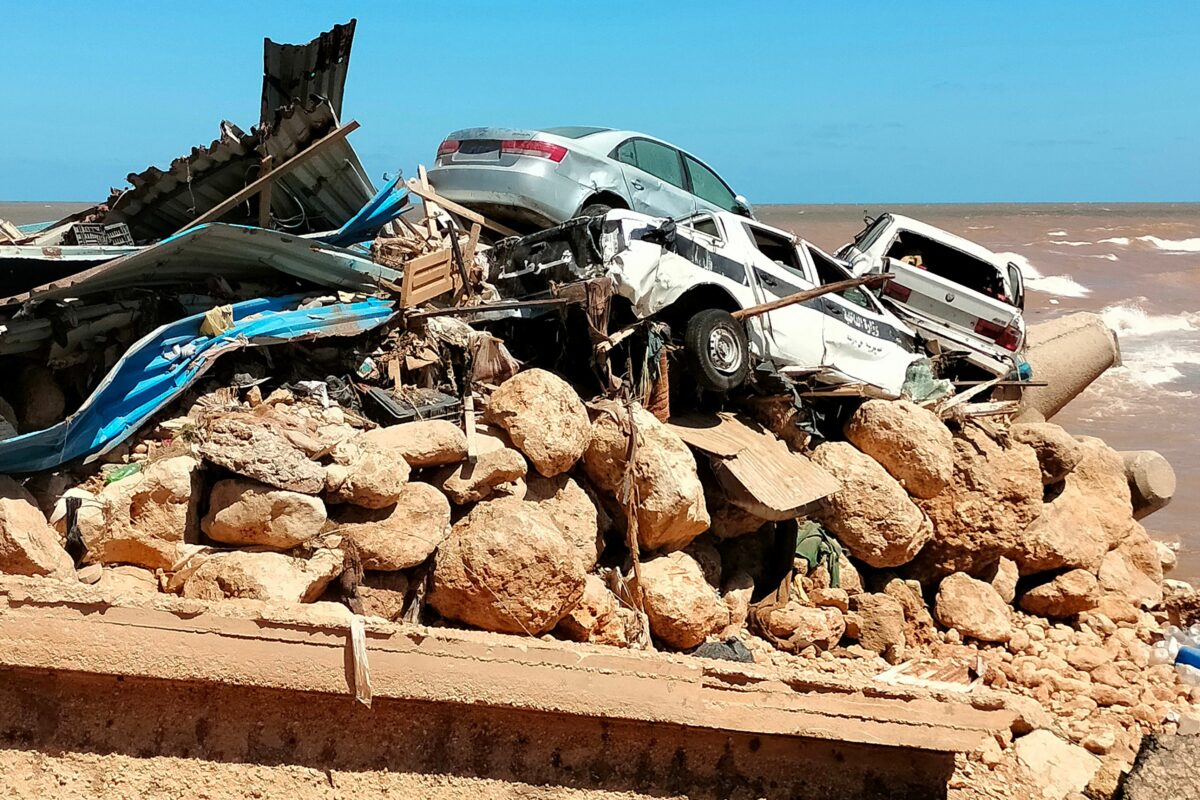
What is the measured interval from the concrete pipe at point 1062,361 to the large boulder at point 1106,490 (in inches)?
58.9

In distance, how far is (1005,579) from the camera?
9.20m

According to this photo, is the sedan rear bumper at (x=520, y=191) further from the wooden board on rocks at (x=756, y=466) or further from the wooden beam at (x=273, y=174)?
the wooden beam at (x=273, y=174)

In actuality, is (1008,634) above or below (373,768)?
below

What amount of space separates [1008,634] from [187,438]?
253 inches

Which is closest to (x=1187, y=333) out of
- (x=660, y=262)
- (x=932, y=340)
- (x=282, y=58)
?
(x=932, y=340)

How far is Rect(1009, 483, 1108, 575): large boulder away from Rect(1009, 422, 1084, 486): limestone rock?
309mm

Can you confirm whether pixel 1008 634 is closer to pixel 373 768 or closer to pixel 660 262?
pixel 660 262

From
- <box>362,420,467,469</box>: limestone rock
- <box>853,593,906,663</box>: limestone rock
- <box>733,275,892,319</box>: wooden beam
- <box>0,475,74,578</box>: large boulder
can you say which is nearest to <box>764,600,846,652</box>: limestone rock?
<box>853,593,906,663</box>: limestone rock

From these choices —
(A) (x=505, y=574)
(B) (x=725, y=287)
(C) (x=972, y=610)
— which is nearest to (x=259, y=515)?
(A) (x=505, y=574)

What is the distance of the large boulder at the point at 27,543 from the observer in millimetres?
5027

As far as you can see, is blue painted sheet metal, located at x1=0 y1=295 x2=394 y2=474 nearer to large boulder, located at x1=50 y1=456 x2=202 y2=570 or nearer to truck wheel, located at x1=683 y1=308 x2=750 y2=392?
large boulder, located at x1=50 y1=456 x2=202 y2=570

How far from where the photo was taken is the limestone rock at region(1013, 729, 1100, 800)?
6.33 metres

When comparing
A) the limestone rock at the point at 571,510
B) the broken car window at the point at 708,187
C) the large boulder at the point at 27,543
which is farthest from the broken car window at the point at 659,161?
the large boulder at the point at 27,543

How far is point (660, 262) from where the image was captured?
810 centimetres
